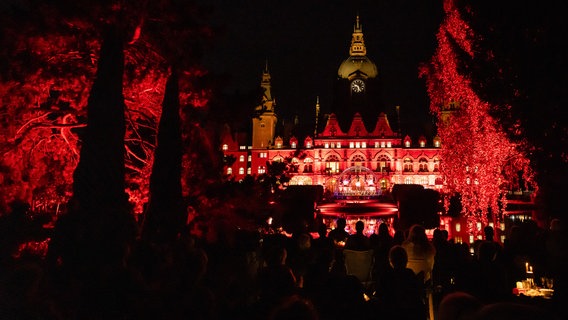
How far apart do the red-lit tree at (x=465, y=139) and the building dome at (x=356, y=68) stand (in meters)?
65.2

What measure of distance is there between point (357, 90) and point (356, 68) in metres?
5.60

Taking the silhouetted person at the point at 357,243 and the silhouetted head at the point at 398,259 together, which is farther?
the silhouetted person at the point at 357,243

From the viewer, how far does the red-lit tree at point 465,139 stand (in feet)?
61.0

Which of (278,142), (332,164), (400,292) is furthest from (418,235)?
(278,142)

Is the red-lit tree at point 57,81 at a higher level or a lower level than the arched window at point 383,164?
lower

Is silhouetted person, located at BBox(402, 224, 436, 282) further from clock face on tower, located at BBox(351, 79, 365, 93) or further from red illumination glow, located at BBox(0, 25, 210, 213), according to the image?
clock face on tower, located at BBox(351, 79, 365, 93)

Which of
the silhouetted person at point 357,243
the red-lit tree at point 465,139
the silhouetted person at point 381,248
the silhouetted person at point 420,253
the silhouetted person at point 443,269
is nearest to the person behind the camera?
the silhouetted person at point 443,269

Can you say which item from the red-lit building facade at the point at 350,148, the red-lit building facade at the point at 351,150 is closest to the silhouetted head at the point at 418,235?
the red-lit building facade at the point at 350,148

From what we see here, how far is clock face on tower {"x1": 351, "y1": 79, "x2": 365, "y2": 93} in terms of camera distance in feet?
280

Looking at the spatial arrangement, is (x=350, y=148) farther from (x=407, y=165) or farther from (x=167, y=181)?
(x=167, y=181)

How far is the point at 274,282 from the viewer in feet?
17.8

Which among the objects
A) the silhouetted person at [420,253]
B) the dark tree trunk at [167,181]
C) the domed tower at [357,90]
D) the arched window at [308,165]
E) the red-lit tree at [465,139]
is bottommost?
the silhouetted person at [420,253]

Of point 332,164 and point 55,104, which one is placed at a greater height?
point 332,164

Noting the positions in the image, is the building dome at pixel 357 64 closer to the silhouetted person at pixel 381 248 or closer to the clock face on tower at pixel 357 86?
the clock face on tower at pixel 357 86
